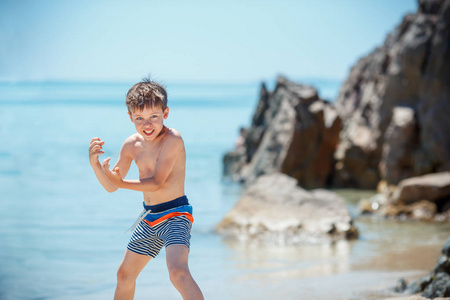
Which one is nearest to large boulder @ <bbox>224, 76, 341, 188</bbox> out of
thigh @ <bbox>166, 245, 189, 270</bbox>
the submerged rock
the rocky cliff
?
the rocky cliff

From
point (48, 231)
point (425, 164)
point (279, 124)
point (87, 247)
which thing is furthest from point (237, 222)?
point (279, 124)

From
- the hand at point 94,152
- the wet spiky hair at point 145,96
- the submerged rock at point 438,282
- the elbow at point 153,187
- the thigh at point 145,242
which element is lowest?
the submerged rock at point 438,282

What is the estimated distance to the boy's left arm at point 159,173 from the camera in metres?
3.13

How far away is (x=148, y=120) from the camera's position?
324cm

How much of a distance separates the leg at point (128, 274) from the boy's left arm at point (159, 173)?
1.37 ft

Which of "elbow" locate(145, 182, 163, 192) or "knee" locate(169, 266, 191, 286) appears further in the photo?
"elbow" locate(145, 182, 163, 192)

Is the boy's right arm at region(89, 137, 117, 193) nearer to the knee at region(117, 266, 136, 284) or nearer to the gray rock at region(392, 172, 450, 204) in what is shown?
the knee at region(117, 266, 136, 284)

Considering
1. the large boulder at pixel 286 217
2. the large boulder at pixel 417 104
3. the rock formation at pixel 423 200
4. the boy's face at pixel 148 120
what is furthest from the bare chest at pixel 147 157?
the large boulder at pixel 417 104

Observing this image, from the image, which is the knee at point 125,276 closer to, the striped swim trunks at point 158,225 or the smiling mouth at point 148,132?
the striped swim trunks at point 158,225

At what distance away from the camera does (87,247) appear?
302 inches

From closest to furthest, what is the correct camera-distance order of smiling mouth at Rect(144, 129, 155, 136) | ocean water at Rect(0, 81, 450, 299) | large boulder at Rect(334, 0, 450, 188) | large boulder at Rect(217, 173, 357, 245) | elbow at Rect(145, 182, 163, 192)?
elbow at Rect(145, 182, 163, 192), smiling mouth at Rect(144, 129, 155, 136), ocean water at Rect(0, 81, 450, 299), large boulder at Rect(217, 173, 357, 245), large boulder at Rect(334, 0, 450, 188)

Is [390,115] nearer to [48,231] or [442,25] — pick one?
[442,25]

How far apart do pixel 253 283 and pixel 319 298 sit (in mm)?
950

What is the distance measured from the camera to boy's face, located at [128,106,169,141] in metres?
3.23
